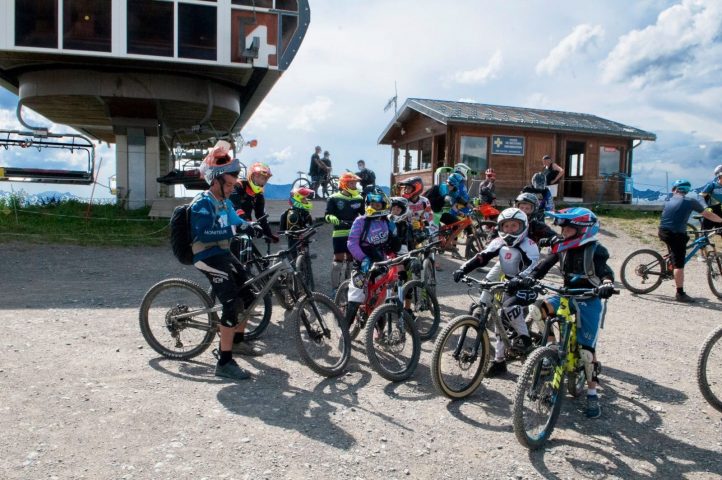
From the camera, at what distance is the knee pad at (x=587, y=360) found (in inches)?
165

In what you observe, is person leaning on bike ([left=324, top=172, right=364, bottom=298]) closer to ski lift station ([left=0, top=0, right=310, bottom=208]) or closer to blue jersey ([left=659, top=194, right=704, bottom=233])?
blue jersey ([left=659, top=194, right=704, bottom=233])

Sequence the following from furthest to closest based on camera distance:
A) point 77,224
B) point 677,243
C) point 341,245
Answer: point 77,224, point 677,243, point 341,245

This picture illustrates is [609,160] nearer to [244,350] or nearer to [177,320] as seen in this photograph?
[244,350]

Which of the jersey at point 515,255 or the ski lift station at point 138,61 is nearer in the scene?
the jersey at point 515,255

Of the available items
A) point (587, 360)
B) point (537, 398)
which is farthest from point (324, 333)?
point (587, 360)

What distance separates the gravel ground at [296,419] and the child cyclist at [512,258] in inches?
15.0

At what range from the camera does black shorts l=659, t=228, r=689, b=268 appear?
8398 millimetres

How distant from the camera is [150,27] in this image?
15.9m

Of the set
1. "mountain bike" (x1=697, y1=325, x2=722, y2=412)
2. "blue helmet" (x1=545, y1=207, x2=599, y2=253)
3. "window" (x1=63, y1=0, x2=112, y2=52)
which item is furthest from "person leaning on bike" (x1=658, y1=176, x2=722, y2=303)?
"window" (x1=63, y1=0, x2=112, y2=52)

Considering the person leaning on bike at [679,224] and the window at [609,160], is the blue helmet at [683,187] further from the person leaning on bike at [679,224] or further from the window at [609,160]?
the window at [609,160]

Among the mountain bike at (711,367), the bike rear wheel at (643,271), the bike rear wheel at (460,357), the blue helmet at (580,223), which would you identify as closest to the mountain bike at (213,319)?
the bike rear wheel at (460,357)

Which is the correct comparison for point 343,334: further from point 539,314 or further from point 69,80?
point 69,80

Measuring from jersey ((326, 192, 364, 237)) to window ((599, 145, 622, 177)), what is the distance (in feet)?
58.6

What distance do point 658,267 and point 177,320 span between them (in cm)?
796
